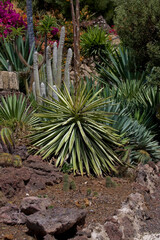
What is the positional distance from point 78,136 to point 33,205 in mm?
2596

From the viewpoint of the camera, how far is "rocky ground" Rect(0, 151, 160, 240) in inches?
152

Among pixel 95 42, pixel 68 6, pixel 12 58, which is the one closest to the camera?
pixel 12 58

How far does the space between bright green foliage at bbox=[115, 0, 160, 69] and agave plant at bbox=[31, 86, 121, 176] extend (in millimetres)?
3075

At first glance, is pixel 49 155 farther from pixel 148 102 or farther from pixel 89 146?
pixel 148 102

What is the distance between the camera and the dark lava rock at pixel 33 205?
4102mm

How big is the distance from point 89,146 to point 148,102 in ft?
8.61

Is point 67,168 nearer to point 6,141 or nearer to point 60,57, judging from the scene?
point 6,141

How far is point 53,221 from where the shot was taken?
372 cm

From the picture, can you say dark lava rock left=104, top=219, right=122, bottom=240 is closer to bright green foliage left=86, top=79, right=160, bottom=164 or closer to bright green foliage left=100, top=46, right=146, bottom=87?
bright green foliage left=86, top=79, right=160, bottom=164

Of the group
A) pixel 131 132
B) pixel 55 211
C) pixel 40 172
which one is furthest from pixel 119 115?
pixel 55 211

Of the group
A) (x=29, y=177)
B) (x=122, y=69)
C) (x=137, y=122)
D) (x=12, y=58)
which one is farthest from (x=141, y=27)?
(x=29, y=177)

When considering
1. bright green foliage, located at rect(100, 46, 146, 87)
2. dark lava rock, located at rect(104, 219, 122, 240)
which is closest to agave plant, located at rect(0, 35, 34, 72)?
bright green foliage, located at rect(100, 46, 146, 87)

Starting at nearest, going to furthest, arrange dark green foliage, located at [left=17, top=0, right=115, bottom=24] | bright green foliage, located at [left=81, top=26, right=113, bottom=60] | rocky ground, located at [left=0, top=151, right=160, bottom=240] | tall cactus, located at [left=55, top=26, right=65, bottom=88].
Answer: rocky ground, located at [left=0, top=151, right=160, bottom=240], tall cactus, located at [left=55, top=26, right=65, bottom=88], bright green foliage, located at [left=81, top=26, right=113, bottom=60], dark green foliage, located at [left=17, top=0, right=115, bottom=24]

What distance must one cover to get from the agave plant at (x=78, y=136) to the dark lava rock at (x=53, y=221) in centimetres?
227
